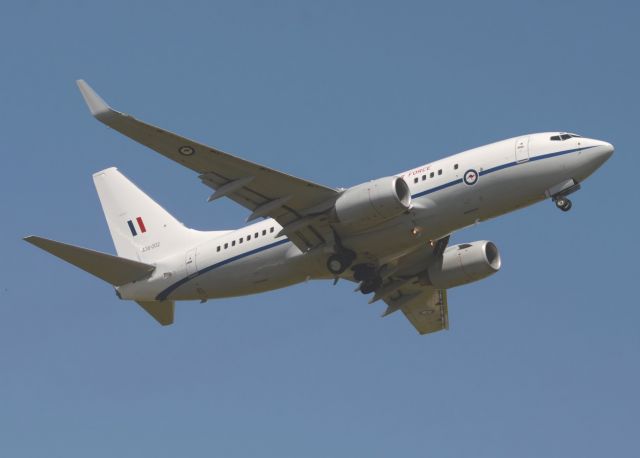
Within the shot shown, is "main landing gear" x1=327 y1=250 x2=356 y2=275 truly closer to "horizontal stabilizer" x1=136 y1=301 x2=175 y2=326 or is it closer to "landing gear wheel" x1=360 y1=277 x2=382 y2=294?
"landing gear wheel" x1=360 y1=277 x2=382 y2=294

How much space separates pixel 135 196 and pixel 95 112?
13.4 metres

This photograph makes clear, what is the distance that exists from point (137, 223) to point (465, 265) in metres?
14.6

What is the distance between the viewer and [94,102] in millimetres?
41938

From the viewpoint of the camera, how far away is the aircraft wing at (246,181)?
42.1 metres

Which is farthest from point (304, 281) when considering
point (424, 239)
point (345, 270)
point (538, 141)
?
point (538, 141)

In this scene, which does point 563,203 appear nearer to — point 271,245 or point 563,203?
point 563,203

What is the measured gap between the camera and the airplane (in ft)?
145

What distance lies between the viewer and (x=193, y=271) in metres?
49.0

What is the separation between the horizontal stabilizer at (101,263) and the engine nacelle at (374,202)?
9.86 m

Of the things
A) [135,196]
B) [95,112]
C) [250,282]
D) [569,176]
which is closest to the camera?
[95,112]

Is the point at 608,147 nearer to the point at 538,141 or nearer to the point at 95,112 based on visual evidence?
the point at 538,141

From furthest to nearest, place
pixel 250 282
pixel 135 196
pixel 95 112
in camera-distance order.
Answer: pixel 135 196, pixel 250 282, pixel 95 112

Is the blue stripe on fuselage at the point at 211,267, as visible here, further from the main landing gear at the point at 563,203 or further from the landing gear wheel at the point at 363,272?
the main landing gear at the point at 563,203

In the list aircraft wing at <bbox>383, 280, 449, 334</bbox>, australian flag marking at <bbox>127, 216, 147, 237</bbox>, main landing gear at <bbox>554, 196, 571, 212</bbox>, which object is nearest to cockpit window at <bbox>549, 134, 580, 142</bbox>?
main landing gear at <bbox>554, 196, 571, 212</bbox>
